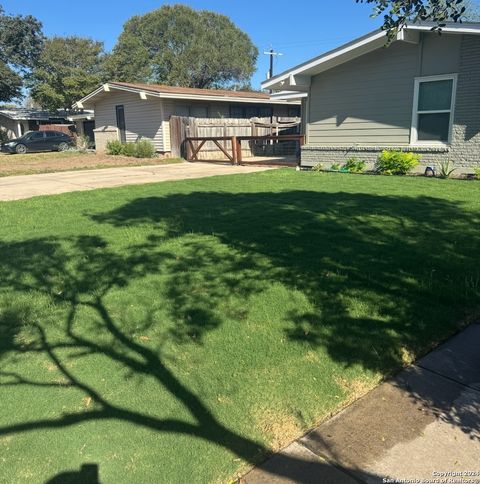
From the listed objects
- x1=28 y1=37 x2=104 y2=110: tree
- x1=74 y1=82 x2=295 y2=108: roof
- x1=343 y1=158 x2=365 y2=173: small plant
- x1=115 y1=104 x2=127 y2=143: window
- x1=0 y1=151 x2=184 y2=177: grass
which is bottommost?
x1=0 y1=151 x2=184 y2=177: grass

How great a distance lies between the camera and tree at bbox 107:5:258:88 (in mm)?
54906

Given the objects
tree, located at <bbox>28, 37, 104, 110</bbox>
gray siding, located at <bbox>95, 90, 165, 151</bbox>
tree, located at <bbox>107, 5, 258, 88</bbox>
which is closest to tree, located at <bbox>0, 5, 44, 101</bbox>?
tree, located at <bbox>28, 37, 104, 110</bbox>

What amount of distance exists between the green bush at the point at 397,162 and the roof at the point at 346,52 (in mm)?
2768

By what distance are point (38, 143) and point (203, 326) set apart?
27.7 metres

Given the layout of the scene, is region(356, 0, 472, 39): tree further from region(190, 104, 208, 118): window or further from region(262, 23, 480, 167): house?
region(190, 104, 208, 118): window

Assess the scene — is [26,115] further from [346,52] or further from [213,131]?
[346,52]

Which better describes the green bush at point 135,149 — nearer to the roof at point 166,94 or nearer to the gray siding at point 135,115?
the gray siding at point 135,115

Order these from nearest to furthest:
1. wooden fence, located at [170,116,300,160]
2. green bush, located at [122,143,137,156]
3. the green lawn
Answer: the green lawn
wooden fence, located at [170,116,300,160]
green bush, located at [122,143,137,156]

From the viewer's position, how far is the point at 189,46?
5612cm

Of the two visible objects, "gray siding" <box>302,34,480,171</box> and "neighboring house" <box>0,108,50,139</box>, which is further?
"neighboring house" <box>0,108,50,139</box>

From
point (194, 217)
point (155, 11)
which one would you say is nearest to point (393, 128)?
point (194, 217)

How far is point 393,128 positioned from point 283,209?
261 inches

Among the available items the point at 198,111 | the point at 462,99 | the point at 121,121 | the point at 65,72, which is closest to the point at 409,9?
the point at 462,99

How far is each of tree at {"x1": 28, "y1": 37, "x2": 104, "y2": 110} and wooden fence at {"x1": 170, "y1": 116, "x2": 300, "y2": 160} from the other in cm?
1978
